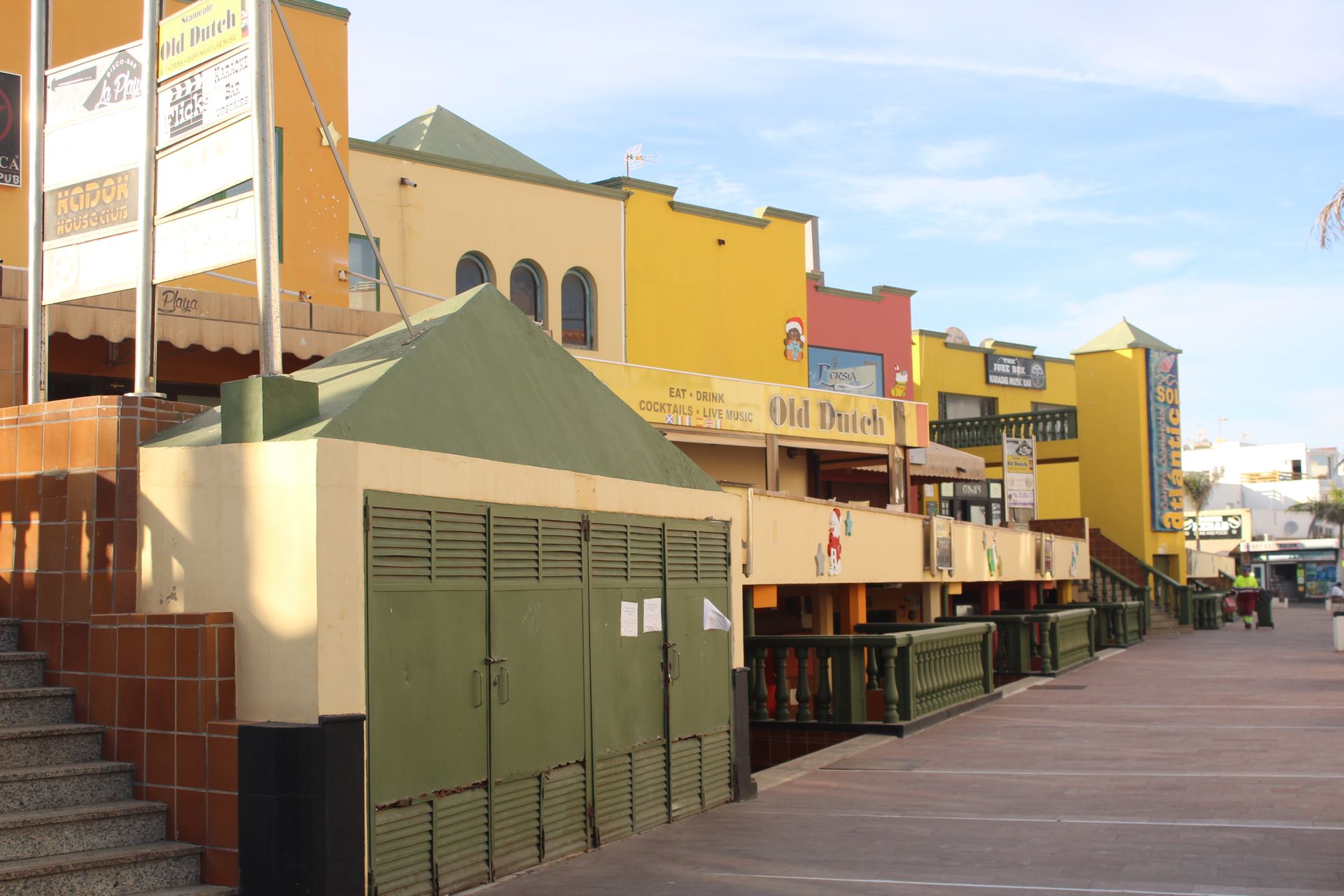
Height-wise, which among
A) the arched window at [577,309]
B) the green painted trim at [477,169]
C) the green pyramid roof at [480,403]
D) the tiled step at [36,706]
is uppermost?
the green painted trim at [477,169]

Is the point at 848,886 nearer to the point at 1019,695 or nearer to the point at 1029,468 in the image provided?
the point at 1019,695

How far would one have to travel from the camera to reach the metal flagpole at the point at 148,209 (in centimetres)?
772

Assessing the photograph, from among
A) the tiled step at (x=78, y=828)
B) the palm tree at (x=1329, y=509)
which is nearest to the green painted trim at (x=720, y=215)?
the tiled step at (x=78, y=828)

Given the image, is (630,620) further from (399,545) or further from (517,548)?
(399,545)

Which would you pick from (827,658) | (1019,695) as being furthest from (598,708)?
(1019,695)

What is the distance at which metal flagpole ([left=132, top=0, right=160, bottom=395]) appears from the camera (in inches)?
304

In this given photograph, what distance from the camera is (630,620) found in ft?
29.6

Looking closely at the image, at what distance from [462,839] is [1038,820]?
423 centimetres

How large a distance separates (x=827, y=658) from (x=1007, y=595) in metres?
20.0

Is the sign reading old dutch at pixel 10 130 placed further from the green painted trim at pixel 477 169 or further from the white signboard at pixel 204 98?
the white signboard at pixel 204 98

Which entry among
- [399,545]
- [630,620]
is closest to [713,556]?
[630,620]

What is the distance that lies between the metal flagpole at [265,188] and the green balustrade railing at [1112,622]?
23782mm

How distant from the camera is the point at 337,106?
59.7ft

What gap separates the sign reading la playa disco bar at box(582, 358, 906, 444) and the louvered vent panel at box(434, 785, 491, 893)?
473 inches
